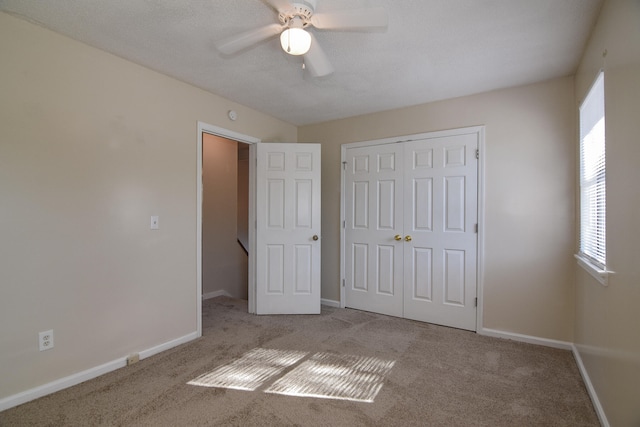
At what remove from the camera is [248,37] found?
188 cm

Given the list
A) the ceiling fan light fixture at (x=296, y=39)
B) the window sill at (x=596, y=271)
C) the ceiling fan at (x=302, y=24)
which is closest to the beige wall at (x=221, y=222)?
the ceiling fan at (x=302, y=24)

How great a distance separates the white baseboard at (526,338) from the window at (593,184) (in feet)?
2.83

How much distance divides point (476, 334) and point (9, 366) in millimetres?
3711

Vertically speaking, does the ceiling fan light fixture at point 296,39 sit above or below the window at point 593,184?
above

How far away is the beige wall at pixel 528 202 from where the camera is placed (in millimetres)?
2744

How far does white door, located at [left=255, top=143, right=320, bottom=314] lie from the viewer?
3.71 meters

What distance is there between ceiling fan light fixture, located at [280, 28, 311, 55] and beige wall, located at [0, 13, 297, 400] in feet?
5.05

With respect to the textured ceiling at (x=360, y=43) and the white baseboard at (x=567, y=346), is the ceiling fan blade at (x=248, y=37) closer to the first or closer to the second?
the textured ceiling at (x=360, y=43)

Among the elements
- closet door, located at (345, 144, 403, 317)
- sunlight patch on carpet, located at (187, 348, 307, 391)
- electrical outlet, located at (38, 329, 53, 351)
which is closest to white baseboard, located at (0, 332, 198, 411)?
electrical outlet, located at (38, 329, 53, 351)

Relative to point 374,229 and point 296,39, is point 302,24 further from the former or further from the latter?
point 374,229

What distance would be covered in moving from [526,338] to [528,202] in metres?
1.28

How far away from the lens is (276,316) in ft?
12.0

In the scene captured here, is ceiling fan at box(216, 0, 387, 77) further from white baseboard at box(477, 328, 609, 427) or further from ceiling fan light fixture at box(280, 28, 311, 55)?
white baseboard at box(477, 328, 609, 427)

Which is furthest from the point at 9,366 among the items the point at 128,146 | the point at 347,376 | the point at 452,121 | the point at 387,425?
the point at 452,121
